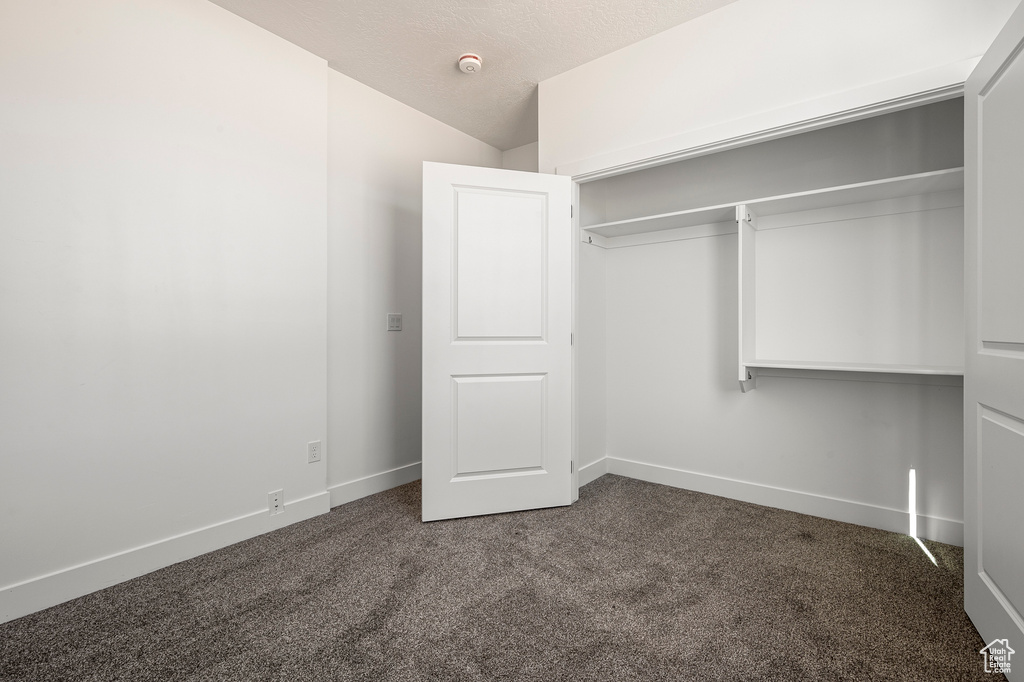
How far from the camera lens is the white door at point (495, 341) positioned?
8.76 ft

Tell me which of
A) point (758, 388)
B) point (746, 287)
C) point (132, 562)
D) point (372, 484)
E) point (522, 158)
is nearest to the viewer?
point (132, 562)

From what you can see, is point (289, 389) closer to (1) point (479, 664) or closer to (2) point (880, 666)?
(1) point (479, 664)

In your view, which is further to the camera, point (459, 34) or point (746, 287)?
point (746, 287)

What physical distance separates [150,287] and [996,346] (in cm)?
322

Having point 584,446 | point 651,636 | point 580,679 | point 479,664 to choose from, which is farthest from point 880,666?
point 584,446

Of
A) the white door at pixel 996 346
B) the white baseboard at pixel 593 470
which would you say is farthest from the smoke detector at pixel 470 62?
the white baseboard at pixel 593 470

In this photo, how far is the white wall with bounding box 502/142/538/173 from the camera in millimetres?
4012

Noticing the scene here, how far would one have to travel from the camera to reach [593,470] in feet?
11.0

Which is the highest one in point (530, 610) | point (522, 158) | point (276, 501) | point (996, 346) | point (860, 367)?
point (522, 158)

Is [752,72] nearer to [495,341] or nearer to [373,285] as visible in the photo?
[495,341]

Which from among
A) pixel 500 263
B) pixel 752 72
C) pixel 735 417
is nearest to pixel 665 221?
pixel 752 72

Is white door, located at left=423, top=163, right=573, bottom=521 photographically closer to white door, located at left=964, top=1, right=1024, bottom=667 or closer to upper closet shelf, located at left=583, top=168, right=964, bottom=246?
upper closet shelf, located at left=583, top=168, right=964, bottom=246

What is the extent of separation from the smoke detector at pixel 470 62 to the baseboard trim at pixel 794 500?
106 inches

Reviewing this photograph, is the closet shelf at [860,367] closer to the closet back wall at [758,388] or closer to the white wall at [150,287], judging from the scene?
the closet back wall at [758,388]
